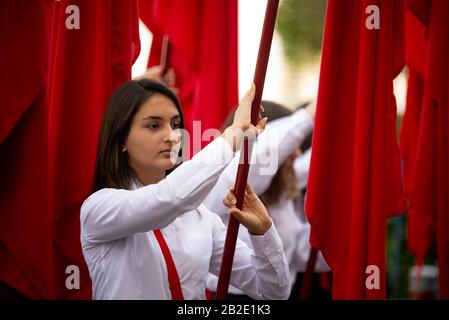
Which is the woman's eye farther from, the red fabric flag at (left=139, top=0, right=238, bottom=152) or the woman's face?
the red fabric flag at (left=139, top=0, right=238, bottom=152)

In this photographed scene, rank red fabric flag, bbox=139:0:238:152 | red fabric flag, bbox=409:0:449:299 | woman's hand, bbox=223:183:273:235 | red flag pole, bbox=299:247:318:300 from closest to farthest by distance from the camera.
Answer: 1. woman's hand, bbox=223:183:273:235
2. red fabric flag, bbox=409:0:449:299
3. red fabric flag, bbox=139:0:238:152
4. red flag pole, bbox=299:247:318:300

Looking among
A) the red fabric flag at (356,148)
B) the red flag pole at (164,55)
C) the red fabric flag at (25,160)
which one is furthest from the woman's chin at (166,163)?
the red flag pole at (164,55)

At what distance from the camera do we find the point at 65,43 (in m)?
2.27

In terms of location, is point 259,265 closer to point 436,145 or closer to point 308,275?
point 436,145

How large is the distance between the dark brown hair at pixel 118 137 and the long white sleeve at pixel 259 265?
0.36 meters

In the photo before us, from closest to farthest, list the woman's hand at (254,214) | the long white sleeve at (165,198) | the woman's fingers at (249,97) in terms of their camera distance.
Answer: the long white sleeve at (165,198) → the woman's fingers at (249,97) → the woman's hand at (254,214)

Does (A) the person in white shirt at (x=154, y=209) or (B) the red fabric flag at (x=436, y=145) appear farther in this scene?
(B) the red fabric flag at (x=436, y=145)

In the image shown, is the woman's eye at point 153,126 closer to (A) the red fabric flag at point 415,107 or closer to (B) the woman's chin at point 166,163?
(B) the woman's chin at point 166,163

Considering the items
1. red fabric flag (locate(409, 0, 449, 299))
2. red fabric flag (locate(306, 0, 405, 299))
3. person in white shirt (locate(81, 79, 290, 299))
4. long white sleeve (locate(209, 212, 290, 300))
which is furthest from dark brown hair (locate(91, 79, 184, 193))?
red fabric flag (locate(409, 0, 449, 299))

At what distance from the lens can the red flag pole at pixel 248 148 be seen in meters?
1.98

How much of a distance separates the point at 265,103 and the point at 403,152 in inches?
43.0

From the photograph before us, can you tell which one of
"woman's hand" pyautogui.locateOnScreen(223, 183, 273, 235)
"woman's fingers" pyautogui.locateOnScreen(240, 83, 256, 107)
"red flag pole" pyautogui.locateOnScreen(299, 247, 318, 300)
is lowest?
"red flag pole" pyautogui.locateOnScreen(299, 247, 318, 300)

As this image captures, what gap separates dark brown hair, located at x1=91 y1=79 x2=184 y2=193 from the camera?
6.65 feet
